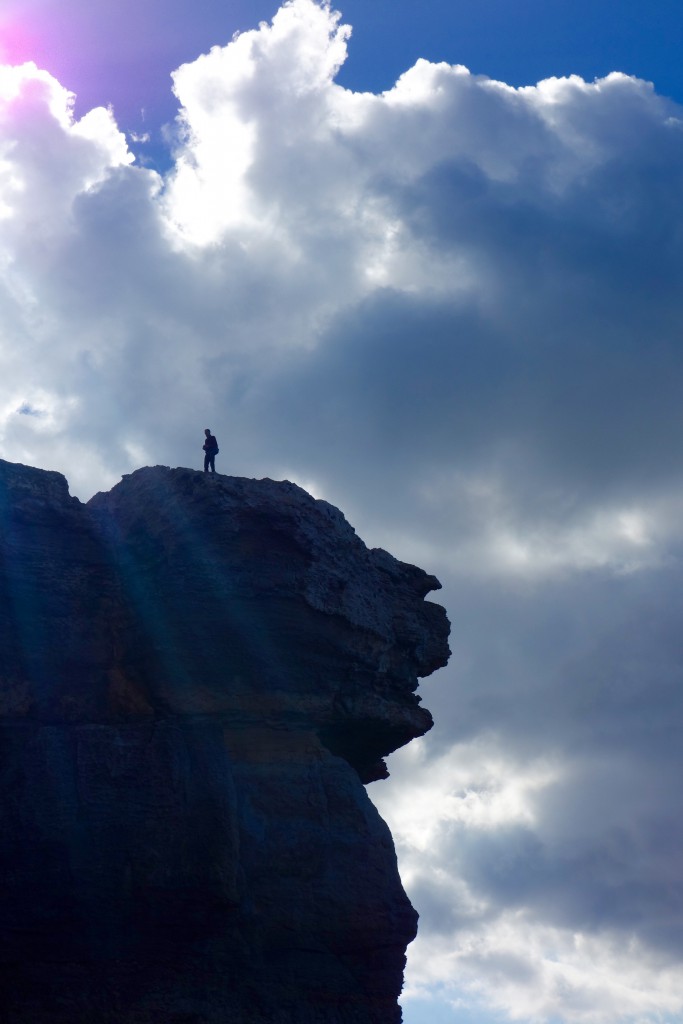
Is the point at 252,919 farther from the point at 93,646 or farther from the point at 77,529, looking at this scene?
the point at 77,529

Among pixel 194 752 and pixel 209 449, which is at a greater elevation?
pixel 209 449

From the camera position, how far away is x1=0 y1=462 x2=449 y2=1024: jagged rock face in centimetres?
2252

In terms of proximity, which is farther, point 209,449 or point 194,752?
point 209,449

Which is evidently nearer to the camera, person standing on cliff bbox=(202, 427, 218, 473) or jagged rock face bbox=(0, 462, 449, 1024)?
jagged rock face bbox=(0, 462, 449, 1024)

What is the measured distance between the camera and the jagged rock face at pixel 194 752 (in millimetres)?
22516

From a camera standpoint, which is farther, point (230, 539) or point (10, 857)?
point (230, 539)

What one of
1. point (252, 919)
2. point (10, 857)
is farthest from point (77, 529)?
point (252, 919)

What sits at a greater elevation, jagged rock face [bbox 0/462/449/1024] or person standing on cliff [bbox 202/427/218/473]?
person standing on cliff [bbox 202/427/218/473]

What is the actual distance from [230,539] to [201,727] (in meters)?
3.91

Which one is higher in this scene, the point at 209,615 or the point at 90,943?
the point at 209,615

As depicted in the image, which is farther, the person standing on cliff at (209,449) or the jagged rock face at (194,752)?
the person standing on cliff at (209,449)

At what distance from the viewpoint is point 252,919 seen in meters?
23.4

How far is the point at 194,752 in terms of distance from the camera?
24078 mm

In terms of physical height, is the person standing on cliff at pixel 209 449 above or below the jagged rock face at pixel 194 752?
above
